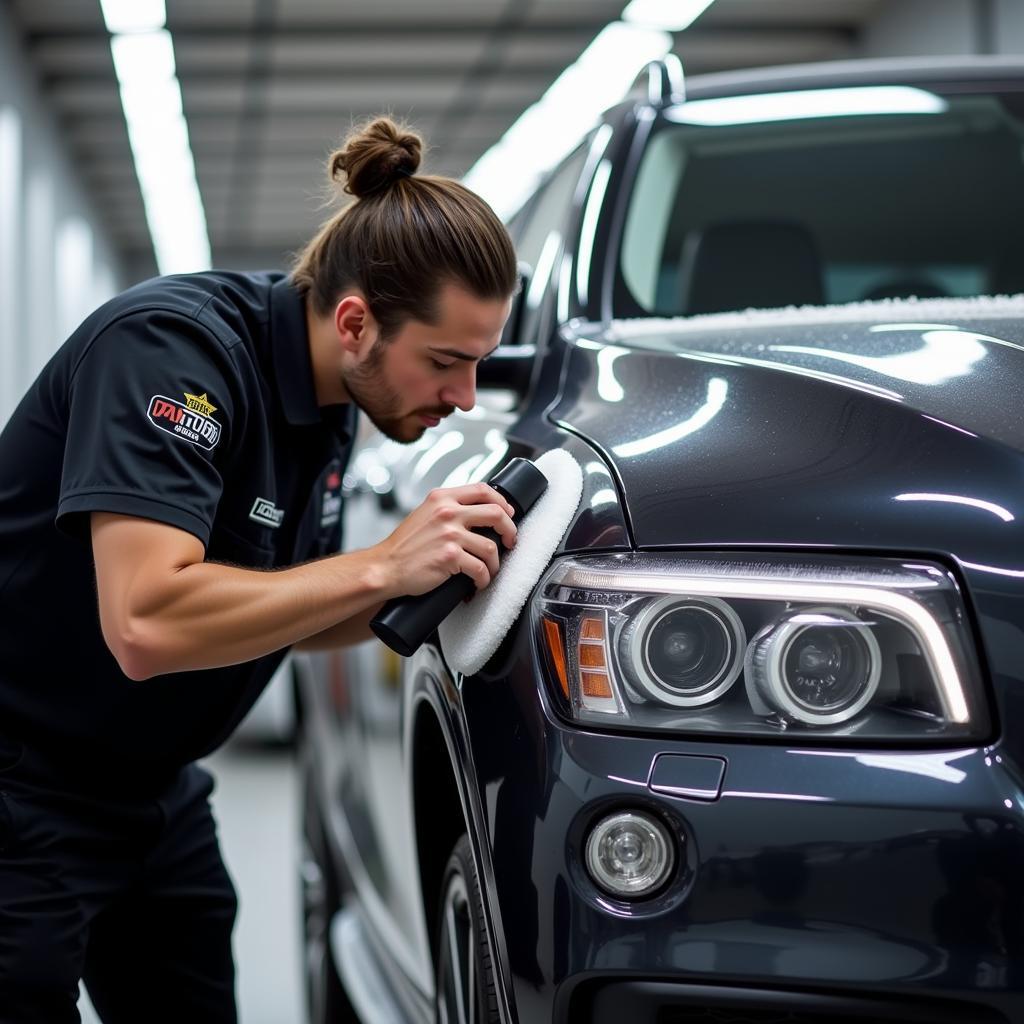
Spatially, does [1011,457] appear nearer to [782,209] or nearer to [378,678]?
[378,678]

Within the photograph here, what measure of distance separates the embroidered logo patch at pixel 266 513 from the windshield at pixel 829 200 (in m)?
0.69

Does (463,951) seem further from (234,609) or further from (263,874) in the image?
(263,874)

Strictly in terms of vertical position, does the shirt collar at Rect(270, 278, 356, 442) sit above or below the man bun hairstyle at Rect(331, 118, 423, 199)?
below

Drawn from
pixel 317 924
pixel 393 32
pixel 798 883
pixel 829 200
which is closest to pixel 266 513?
pixel 798 883

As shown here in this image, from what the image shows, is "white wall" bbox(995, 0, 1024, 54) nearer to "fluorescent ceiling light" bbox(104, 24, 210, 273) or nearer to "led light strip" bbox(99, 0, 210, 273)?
"fluorescent ceiling light" bbox(104, 24, 210, 273)

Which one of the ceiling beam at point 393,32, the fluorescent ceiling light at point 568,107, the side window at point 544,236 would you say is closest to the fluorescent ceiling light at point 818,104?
the side window at point 544,236

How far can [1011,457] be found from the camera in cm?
125

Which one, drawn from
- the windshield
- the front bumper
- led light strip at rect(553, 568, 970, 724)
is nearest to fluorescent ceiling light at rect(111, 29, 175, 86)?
the windshield

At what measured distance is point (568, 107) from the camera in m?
12.7

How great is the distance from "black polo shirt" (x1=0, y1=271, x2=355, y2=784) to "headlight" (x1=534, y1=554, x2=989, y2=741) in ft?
1.52

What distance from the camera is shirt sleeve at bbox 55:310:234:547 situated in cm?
145

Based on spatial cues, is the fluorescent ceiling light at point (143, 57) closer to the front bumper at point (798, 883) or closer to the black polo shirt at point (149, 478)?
the black polo shirt at point (149, 478)

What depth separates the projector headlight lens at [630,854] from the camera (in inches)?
47.3

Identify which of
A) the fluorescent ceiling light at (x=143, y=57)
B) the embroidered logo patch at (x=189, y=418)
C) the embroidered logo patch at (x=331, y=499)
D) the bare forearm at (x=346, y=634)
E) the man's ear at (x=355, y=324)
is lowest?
the bare forearm at (x=346, y=634)
